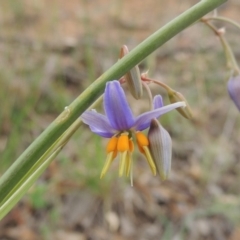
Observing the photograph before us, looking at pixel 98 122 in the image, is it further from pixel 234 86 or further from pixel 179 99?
pixel 234 86

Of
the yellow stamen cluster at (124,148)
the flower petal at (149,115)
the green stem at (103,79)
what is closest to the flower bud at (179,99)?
the flower petal at (149,115)

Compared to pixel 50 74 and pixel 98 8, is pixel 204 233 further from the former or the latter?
pixel 98 8

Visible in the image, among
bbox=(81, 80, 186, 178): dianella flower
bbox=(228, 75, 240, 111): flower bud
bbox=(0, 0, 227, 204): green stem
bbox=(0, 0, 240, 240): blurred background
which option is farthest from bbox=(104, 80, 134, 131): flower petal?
bbox=(0, 0, 240, 240): blurred background

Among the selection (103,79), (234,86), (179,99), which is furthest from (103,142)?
(103,79)

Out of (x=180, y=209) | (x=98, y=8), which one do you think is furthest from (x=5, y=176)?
(x=98, y=8)

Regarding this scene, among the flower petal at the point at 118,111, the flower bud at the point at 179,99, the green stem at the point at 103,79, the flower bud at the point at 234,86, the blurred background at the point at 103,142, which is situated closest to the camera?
the green stem at the point at 103,79

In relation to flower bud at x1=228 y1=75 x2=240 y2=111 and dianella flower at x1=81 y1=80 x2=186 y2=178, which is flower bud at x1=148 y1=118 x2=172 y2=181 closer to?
dianella flower at x1=81 y1=80 x2=186 y2=178

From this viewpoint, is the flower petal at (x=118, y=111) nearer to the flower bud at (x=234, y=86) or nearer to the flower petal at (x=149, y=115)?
the flower petal at (x=149, y=115)
